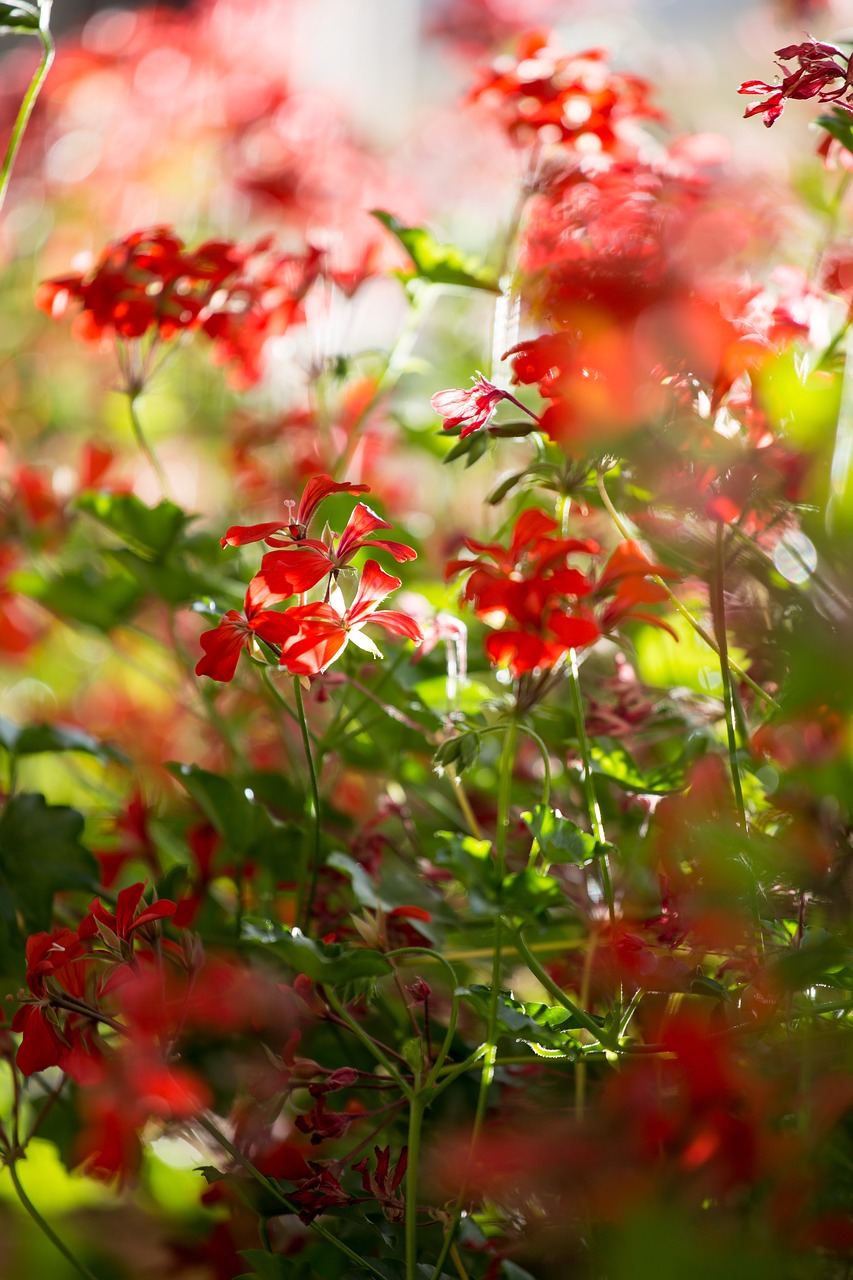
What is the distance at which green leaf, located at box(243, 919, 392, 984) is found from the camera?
1.32ft

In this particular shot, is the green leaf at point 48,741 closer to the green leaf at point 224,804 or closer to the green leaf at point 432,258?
the green leaf at point 224,804

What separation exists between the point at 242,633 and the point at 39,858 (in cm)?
22

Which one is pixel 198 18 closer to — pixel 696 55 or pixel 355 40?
pixel 696 55

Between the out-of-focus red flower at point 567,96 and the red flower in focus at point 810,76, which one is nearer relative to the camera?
the red flower in focus at point 810,76

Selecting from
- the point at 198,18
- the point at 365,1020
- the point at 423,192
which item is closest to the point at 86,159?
the point at 198,18

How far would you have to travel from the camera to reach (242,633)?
1.35ft

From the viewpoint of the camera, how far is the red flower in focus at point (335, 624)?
15.4 inches

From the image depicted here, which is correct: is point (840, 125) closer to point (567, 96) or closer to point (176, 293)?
point (567, 96)

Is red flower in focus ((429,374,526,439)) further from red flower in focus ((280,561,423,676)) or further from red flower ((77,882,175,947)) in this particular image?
red flower ((77,882,175,947))

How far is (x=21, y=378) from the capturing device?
1.31 metres

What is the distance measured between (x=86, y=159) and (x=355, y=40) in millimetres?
1256

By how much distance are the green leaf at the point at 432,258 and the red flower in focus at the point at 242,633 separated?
0.27 metres

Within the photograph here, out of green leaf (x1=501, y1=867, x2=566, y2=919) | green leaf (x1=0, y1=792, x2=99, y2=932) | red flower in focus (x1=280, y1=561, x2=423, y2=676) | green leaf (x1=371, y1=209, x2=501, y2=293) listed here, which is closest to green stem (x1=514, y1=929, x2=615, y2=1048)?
green leaf (x1=501, y1=867, x2=566, y2=919)

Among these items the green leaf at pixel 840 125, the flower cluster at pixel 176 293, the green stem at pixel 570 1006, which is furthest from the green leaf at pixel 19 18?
the green stem at pixel 570 1006
